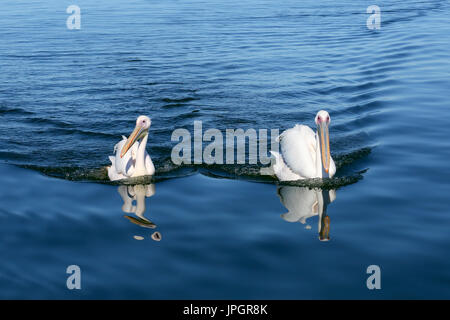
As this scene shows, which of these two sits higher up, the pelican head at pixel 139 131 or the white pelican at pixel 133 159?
the pelican head at pixel 139 131

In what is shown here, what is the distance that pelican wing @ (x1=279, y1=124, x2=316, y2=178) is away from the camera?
833cm

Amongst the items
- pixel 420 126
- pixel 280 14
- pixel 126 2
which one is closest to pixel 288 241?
pixel 420 126

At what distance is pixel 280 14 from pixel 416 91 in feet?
36.3

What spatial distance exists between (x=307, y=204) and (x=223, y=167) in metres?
1.75

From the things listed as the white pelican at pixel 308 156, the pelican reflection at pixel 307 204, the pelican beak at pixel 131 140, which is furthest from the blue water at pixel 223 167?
the pelican beak at pixel 131 140

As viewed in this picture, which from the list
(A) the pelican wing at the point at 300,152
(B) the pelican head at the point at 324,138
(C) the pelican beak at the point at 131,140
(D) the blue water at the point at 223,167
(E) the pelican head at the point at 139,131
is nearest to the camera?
(D) the blue water at the point at 223,167

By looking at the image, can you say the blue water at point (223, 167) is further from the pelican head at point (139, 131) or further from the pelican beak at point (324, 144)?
the pelican head at point (139, 131)

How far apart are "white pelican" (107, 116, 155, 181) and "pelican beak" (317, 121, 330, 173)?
7.75ft

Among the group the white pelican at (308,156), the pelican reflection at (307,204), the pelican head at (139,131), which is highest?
the pelican head at (139,131)

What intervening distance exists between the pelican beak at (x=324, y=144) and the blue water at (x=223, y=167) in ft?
1.04

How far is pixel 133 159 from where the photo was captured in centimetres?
866

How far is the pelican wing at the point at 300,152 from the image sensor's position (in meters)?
8.33

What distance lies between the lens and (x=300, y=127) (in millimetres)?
8867
